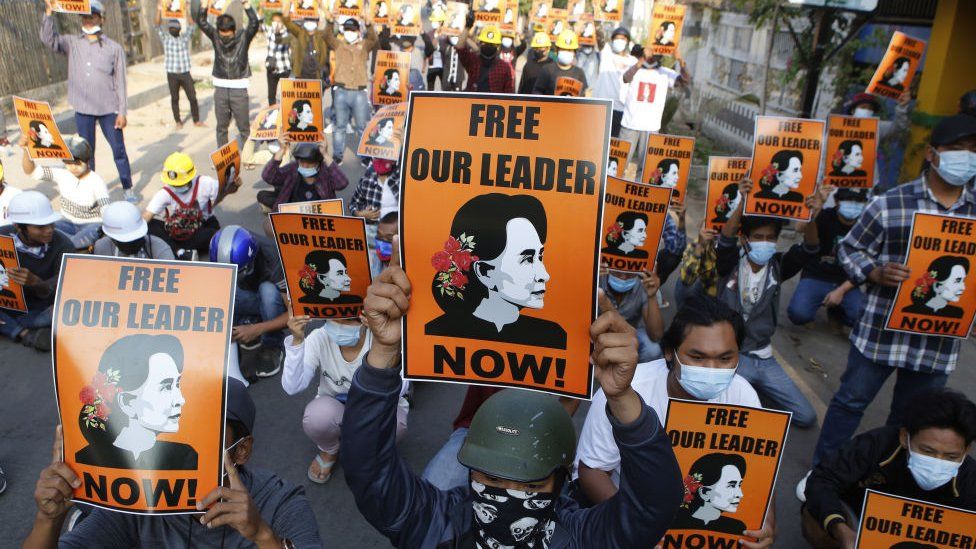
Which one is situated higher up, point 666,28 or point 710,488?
point 666,28

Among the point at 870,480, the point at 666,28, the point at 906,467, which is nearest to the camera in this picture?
the point at 906,467

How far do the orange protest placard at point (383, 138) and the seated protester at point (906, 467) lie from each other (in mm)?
4684

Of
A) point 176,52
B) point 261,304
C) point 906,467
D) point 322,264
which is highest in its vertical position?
point 176,52

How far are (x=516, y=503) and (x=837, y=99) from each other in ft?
34.7

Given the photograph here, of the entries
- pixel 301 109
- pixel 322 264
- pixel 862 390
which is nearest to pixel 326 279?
pixel 322 264

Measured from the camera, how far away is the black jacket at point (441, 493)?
1.87 metres

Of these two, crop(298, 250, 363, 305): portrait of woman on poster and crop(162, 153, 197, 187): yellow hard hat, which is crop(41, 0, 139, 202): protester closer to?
crop(162, 153, 197, 187): yellow hard hat

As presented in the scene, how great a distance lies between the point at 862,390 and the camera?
13.6ft

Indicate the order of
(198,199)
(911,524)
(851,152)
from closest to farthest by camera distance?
(911,524)
(851,152)
(198,199)

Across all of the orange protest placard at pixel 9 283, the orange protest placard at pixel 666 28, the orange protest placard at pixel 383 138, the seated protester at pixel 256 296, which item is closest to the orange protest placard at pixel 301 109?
the orange protest placard at pixel 383 138

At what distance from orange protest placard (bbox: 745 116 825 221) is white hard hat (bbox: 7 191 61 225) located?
515 centimetres

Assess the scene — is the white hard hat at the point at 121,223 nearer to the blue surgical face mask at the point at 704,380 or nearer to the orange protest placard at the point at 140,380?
the orange protest placard at the point at 140,380

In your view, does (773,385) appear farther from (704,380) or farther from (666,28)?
(666,28)

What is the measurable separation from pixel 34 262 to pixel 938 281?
6.09 metres
